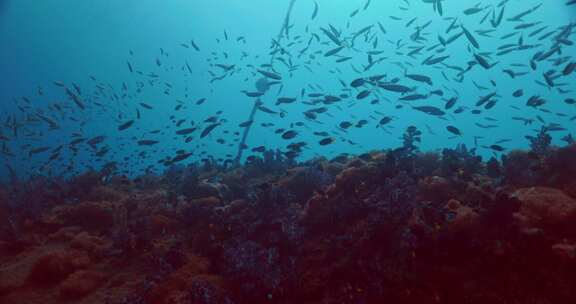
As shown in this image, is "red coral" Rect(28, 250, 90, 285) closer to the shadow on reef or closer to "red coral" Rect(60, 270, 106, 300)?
the shadow on reef

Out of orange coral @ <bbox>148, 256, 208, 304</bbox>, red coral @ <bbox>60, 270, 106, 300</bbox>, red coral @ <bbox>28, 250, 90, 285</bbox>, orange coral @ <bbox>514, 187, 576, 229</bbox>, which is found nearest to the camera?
orange coral @ <bbox>514, 187, 576, 229</bbox>

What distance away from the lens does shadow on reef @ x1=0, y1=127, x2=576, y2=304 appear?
5270mm

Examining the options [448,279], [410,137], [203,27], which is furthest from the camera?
[203,27]

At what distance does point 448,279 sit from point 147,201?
10384mm

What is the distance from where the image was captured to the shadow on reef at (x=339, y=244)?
5270 mm

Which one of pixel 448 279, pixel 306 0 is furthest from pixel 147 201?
pixel 306 0

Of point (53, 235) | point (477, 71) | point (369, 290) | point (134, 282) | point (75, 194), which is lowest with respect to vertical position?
point (369, 290)

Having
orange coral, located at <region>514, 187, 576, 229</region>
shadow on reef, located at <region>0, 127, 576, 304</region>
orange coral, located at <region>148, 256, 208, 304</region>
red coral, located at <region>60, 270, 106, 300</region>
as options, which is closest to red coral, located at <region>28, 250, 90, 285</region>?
shadow on reef, located at <region>0, 127, 576, 304</region>

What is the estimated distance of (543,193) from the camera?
20.9 feet

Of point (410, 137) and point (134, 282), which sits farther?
point (410, 137)

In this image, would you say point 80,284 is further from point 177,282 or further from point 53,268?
point 177,282

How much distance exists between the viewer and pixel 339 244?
6469mm

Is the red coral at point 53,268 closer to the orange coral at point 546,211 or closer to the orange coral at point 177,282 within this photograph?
the orange coral at point 177,282

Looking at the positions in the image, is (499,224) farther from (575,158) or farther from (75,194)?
(75,194)
